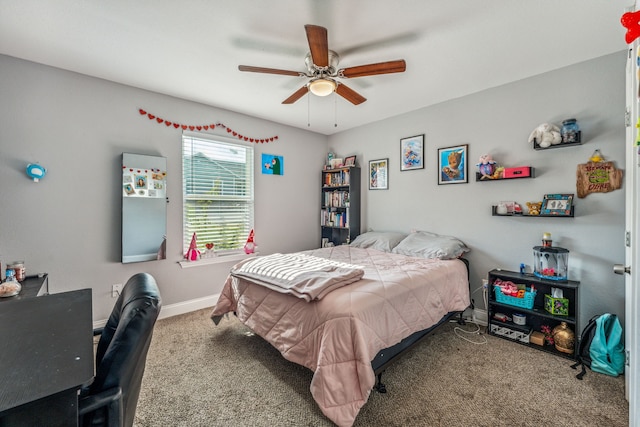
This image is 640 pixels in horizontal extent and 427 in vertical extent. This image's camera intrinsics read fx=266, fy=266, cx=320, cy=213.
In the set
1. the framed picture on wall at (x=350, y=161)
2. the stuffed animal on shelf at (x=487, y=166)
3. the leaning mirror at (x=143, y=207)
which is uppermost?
the framed picture on wall at (x=350, y=161)

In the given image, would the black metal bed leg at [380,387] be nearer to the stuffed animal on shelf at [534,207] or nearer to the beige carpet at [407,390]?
the beige carpet at [407,390]

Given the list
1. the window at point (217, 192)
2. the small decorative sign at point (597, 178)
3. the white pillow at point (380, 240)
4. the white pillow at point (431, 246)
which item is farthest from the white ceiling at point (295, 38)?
the white pillow at point (380, 240)

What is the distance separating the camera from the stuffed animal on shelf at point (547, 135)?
2.38m

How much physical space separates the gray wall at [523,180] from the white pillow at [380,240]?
23 centimetres

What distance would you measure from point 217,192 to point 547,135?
3562 millimetres

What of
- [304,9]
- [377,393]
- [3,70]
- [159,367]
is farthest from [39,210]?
[377,393]

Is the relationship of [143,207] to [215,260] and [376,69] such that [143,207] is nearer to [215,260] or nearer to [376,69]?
[215,260]

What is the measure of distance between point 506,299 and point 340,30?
275 cm

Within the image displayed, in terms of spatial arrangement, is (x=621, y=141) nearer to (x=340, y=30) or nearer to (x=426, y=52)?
(x=426, y=52)

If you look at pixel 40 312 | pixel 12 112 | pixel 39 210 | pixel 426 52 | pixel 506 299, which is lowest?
pixel 506 299

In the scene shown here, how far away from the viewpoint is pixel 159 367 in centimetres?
206

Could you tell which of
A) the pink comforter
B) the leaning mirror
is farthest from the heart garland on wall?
the pink comforter

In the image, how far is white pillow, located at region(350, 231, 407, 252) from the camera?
3.35 m

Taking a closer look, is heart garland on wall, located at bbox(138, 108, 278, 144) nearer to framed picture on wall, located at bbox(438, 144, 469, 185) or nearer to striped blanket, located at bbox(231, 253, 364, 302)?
striped blanket, located at bbox(231, 253, 364, 302)
